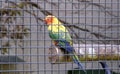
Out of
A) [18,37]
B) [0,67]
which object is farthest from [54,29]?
[0,67]

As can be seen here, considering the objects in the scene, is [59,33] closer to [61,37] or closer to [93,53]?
[61,37]

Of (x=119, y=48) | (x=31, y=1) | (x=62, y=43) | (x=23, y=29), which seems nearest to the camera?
(x=119, y=48)

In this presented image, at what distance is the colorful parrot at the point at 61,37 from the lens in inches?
64.4

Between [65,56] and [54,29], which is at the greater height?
[54,29]

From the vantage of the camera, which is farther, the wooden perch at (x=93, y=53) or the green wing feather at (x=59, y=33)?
the green wing feather at (x=59, y=33)

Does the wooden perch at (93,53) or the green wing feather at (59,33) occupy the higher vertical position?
the green wing feather at (59,33)

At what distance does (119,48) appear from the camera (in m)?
1.58

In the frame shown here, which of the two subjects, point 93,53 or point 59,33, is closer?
point 93,53

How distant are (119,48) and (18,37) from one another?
645 millimetres

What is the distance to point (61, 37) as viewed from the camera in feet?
5.64

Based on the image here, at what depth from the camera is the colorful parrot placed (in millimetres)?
1635

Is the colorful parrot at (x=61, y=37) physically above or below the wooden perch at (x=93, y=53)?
above

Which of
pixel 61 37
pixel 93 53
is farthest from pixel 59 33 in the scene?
pixel 93 53

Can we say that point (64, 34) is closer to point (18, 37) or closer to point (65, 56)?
point (65, 56)
